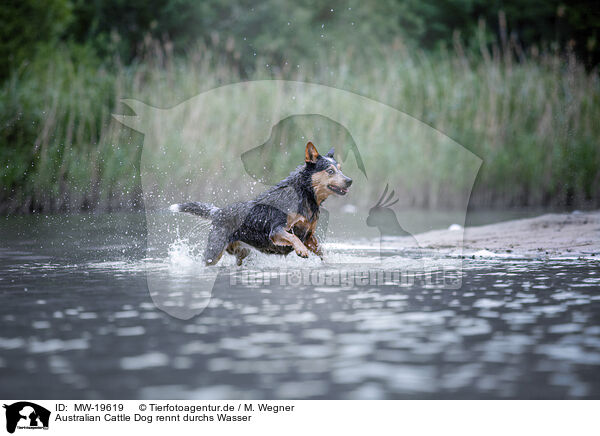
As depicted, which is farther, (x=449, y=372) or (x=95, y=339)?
(x=95, y=339)

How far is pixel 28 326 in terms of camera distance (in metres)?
5.06

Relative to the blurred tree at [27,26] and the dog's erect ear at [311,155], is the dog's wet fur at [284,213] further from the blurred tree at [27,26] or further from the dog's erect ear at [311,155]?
the blurred tree at [27,26]

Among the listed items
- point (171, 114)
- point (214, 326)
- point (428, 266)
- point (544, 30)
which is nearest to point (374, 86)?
point (171, 114)

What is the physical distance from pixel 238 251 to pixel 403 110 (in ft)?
27.8

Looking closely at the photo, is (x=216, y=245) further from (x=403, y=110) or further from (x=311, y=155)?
(x=403, y=110)

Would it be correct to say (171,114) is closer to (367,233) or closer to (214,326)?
(367,233)

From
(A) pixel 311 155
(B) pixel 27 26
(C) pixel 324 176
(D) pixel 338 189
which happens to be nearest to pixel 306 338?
(D) pixel 338 189

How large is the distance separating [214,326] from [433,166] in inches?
404

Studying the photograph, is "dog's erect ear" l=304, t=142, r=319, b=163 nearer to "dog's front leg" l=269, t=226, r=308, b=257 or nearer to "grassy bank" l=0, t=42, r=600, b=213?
"dog's front leg" l=269, t=226, r=308, b=257

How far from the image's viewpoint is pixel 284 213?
7.73 meters

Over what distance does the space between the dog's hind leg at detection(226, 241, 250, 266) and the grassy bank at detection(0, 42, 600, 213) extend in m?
6.38
